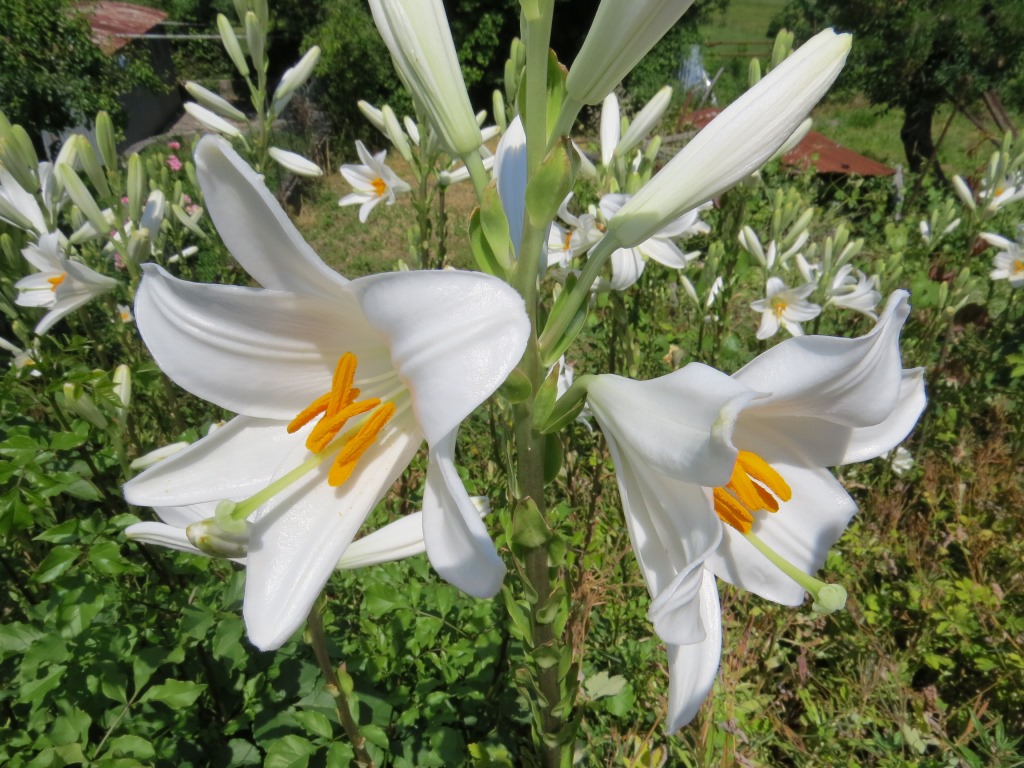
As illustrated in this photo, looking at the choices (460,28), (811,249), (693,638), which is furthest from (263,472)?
(460,28)

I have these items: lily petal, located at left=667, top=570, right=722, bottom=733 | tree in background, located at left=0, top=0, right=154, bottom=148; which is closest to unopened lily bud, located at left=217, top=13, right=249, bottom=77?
lily petal, located at left=667, top=570, right=722, bottom=733

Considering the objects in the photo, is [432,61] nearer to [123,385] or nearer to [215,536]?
[215,536]

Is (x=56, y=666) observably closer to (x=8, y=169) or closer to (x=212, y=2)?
(x=8, y=169)

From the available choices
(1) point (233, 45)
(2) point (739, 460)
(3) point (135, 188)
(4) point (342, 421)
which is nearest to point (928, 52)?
(1) point (233, 45)

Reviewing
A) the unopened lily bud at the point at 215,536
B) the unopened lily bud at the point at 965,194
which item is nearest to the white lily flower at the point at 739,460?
the unopened lily bud at the point at 215,536

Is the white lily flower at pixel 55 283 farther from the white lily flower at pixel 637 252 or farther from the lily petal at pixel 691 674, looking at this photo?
the lily petal at pixel 691 674

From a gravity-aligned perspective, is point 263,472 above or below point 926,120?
above
